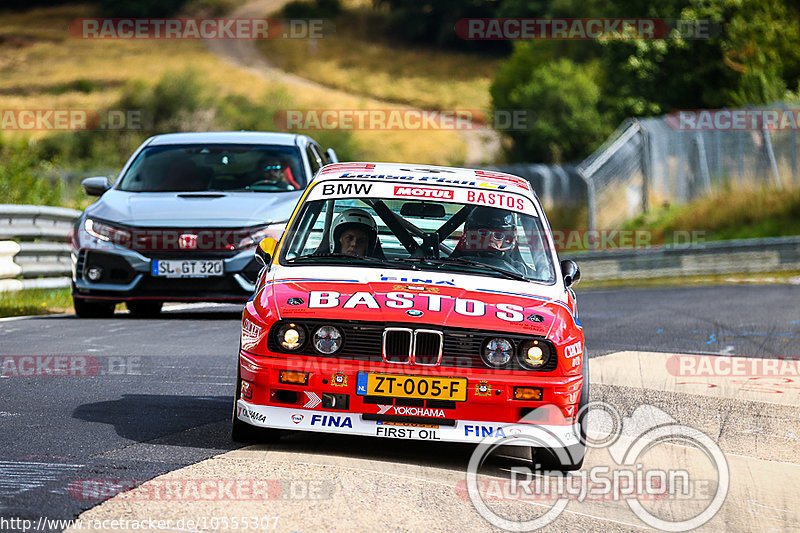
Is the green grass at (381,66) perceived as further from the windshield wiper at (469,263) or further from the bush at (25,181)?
the windshield wiper at (469,263)

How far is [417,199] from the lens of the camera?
24.9 feet

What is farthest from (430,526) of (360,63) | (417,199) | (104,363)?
(360,63)

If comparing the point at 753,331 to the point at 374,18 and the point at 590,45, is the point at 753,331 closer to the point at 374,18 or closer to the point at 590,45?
the point at 590,45

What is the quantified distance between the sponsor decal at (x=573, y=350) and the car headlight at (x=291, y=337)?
1.33 m

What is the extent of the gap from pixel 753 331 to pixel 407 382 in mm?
7642

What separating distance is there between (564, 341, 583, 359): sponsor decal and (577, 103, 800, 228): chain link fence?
19795 mm

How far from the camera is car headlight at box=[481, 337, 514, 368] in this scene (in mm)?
6391

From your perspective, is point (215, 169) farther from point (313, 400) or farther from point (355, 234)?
point (313, 400)

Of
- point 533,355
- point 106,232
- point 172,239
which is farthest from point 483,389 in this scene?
point 106,232

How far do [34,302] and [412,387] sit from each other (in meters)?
9.20

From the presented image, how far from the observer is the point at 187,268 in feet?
38.9

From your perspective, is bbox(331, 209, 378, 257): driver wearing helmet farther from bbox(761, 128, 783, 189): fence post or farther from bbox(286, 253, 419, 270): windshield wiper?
bbox(761, 128, 783, 189): fence post

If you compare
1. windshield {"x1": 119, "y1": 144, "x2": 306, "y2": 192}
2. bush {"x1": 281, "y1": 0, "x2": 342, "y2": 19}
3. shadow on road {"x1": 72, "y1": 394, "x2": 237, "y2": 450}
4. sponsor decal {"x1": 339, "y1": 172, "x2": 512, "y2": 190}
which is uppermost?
bush {"x1": 281, "y1": 0, "x2": 342, "y2": 19}

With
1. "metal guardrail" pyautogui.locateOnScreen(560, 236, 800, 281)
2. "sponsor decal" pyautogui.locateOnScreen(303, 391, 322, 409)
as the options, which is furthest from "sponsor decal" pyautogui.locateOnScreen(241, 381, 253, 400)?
"metal guardrail" pyautogui.locateOnScreen(560, 236, 800, 281)
